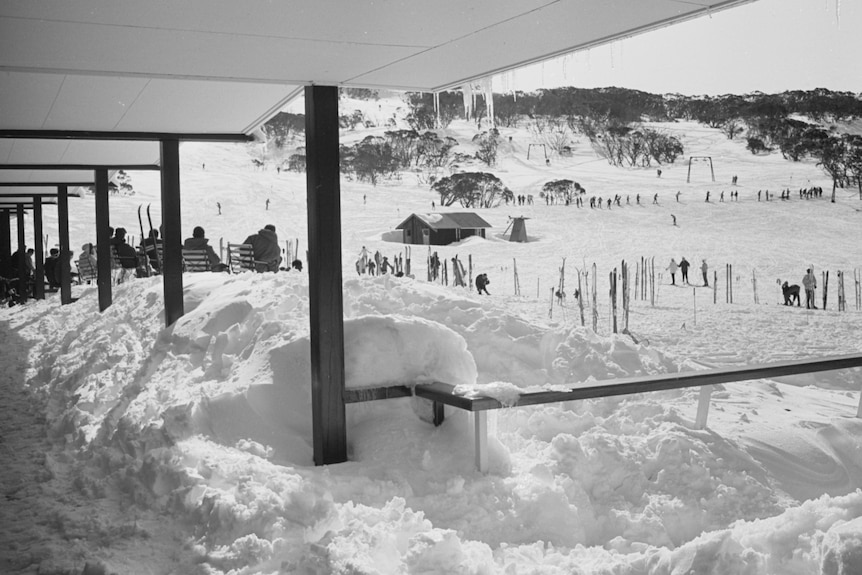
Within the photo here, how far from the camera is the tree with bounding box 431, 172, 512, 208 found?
25484 millimetres

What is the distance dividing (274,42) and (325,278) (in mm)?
1353

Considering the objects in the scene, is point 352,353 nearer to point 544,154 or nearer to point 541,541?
point 541,541

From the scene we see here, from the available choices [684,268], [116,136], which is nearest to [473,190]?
[684,268]

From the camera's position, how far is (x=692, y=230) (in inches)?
806

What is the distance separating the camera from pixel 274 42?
3.33 metres

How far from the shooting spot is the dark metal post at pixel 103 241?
979cm

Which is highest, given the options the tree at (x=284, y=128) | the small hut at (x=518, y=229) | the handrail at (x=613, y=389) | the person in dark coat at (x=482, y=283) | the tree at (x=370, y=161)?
the tree at (x=284, y=128)

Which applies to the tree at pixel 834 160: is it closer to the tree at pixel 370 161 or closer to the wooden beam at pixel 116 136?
the tree at pixel 370 161

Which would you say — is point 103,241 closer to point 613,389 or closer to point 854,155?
point 613,389

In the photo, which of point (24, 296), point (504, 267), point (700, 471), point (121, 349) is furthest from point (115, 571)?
point (504, 267)

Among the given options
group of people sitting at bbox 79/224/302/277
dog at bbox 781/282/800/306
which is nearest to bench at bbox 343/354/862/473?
group of people sitting at bbox 79/224/302/277

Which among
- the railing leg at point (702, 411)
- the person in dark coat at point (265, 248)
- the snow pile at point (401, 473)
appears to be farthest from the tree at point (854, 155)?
the railing leg at point (702, 411)

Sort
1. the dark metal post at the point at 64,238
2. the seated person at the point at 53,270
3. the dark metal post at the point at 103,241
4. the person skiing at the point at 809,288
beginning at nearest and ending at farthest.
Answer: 1. the dark metal post at the point at 103,241
2. the dark metal post at the point at 64,238
3. the seated person at the point at 53,270
4. the person skiing at the point at 809,288

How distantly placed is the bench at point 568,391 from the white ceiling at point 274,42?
5.44 feet
